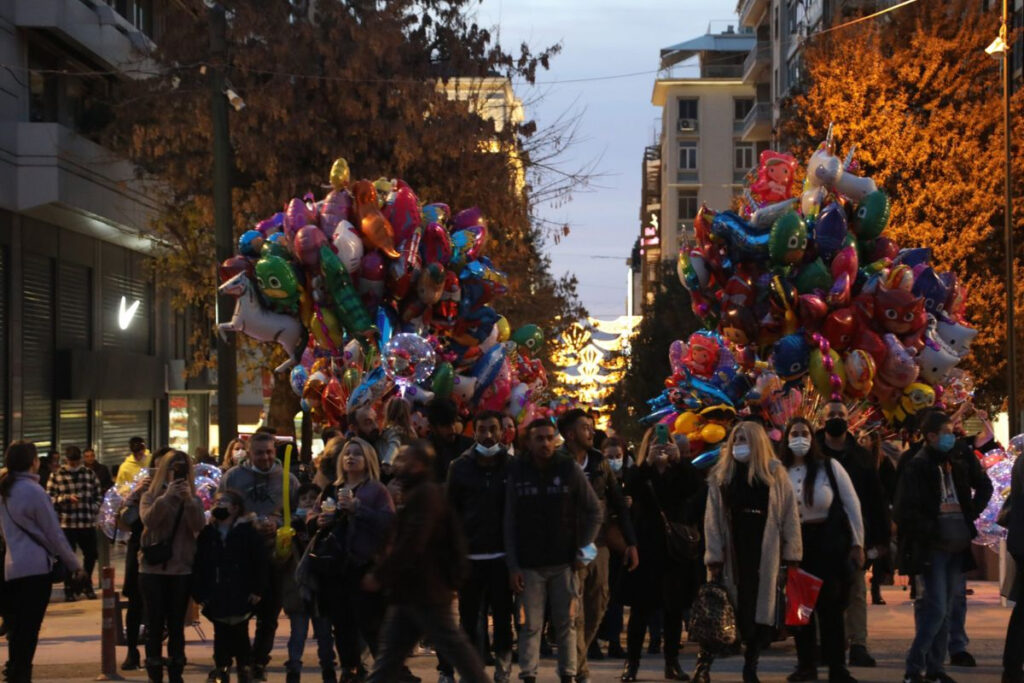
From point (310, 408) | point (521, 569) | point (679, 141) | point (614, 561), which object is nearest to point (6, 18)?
point (310, 408)

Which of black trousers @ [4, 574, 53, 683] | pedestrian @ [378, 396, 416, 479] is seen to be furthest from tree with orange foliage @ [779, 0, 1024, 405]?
black trousers @ [4, 574, 53, 683]

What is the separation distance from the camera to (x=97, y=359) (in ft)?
96.0

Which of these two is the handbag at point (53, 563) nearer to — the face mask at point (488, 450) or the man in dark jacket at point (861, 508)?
the face mask at point (488, 450)

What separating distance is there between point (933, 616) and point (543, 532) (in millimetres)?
2489

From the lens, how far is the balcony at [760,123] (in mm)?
63312

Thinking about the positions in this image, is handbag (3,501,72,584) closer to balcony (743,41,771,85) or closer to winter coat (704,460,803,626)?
winter coat (704,460,803,626)

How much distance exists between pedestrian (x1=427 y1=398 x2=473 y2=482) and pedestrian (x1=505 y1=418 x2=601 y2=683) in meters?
1.71

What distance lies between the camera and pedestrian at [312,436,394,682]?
10656mm

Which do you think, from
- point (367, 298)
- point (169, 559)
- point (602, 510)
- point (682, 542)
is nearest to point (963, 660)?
point (682, 542)

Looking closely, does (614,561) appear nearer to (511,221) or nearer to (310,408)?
(310,408)

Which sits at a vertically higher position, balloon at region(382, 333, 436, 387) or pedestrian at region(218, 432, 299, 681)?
balloon at region(382, 333, 436, 387)

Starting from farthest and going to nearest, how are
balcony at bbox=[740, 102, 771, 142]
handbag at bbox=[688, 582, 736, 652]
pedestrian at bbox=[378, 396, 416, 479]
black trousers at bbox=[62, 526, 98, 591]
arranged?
1. balcony at bbox=[740, 102, 771, 142]
2. black trousers at bbox=[62, 526, 98, 591]
3. pedestrian at bbox=[378, 396, 416, 479]
4. handbag at bbox=[688, 582, 736, 652]

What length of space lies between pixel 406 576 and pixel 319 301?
11.2 metres

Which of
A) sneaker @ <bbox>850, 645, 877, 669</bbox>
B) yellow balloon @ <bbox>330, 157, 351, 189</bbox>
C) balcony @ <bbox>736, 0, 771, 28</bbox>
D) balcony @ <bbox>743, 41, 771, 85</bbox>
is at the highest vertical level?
balcony @ <bbox>736, 0, 771, 28</bbox>
